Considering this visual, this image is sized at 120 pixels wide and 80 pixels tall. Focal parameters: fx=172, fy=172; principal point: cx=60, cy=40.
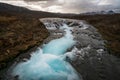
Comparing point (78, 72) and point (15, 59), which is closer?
point (78, 72)

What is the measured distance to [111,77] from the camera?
15797mm

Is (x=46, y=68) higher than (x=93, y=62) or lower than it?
higher

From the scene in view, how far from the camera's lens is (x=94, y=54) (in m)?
22.3

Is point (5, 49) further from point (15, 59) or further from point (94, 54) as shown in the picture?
point (94, 54)

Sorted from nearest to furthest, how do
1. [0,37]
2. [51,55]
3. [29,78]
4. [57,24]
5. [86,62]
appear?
[29,78] → [86,62] → [51,55] → [0,37] → [57,24]

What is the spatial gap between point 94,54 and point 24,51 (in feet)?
30.0

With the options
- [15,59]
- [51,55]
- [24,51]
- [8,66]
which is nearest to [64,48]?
[51,55]

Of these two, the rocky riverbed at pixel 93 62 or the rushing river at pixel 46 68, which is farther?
the rocky riverbed at pixel 93 62

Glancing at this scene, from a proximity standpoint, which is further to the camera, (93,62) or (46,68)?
(93,62)

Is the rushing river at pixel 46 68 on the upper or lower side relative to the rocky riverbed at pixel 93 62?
upper

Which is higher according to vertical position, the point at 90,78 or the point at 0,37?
the point at 0,37

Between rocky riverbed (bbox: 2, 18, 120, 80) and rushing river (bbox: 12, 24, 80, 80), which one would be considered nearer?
rushing river (bbox: 12, 24, 80, 80)

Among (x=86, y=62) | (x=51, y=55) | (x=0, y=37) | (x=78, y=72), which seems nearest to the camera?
(x=78, y=72)

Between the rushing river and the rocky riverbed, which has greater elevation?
the rushing river
